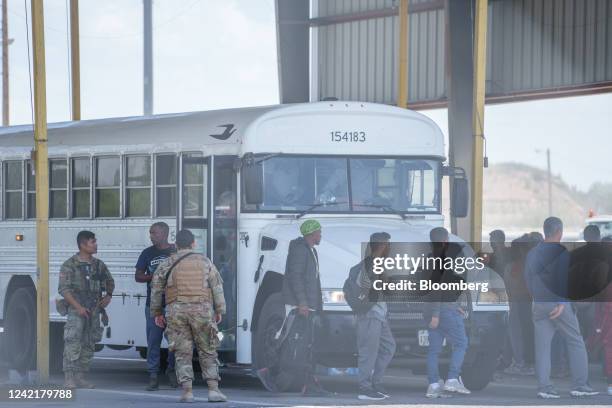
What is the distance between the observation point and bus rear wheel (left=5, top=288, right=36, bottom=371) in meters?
18.4

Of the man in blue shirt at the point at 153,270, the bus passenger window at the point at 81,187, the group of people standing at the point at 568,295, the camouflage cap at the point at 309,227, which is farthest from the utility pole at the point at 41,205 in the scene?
the group of people standing at the point at 568,295

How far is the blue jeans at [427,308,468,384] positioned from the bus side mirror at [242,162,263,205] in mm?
2191

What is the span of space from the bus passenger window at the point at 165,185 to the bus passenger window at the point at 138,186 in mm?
169

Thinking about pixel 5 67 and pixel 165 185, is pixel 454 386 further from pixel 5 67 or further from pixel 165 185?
pixel 5 67

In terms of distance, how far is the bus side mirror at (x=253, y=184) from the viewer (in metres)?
15.4

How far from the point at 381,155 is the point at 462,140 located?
14759mm

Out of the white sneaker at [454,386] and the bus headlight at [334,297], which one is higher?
the bus headlight at [334,297]

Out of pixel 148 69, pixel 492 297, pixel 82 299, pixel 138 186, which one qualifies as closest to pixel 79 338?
pixel 82 299

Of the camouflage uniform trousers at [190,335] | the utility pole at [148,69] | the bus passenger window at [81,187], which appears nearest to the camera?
the camouflage uniform trousers at [190,335]

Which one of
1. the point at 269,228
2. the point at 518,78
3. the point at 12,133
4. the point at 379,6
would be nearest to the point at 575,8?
the point at 518,78

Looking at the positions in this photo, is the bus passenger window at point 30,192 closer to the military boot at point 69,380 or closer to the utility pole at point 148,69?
the military boot at point 69,380

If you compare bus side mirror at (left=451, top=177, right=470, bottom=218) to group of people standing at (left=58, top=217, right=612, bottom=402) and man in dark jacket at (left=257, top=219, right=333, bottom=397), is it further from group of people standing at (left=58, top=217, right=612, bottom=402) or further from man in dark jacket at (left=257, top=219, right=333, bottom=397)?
man in dark jacket at (left=257, top=219, right=333, bottom=397)

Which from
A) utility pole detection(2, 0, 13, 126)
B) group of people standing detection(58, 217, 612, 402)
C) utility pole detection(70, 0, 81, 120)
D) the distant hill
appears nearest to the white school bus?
group of people standing detection(58, 217, 612, 402)

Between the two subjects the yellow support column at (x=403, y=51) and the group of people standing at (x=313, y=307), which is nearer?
the group of people standing at (x=313, y=307)
